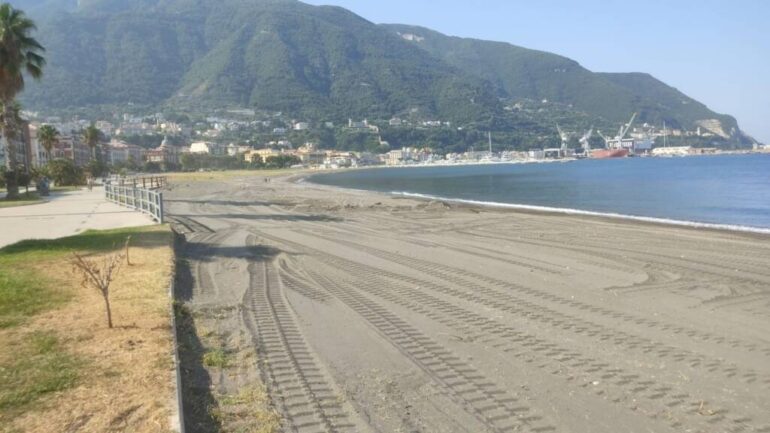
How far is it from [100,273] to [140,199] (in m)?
15.3

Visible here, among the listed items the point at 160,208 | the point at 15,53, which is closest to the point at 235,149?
the point at 15,53

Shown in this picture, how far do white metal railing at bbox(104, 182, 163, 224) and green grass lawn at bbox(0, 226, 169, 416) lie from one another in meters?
5.61

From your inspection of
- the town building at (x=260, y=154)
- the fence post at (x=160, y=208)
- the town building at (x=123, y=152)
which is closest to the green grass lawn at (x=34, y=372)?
the fence post at (x=160, y=208)

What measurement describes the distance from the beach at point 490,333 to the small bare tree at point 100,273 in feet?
3.62

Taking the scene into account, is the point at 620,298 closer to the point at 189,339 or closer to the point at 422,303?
the point at 422,303

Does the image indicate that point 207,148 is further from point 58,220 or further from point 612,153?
point 58,220

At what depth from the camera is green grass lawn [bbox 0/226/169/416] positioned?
4.91m

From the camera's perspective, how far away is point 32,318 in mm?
7070

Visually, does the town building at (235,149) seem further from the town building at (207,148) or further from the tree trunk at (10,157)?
the tree trunk at (10,157)

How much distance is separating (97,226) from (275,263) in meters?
8.35

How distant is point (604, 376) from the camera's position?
576 cm

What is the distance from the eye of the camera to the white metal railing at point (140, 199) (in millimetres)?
19781

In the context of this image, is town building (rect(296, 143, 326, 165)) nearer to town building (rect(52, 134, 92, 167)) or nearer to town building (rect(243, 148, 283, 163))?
town building (rect(243, 148, 283, 163))

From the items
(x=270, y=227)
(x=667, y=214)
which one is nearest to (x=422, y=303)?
(x=270, y=227)
